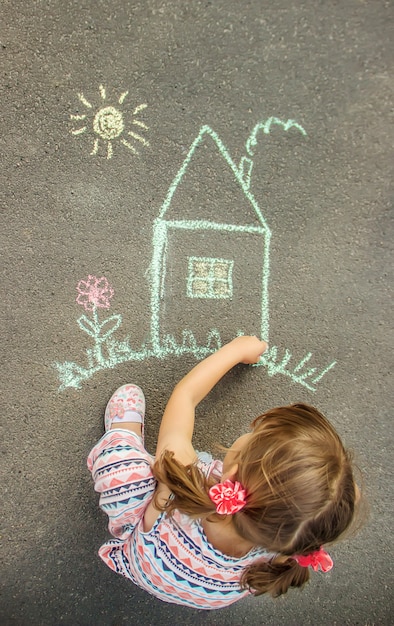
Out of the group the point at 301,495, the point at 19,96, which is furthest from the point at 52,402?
the point at 19,96

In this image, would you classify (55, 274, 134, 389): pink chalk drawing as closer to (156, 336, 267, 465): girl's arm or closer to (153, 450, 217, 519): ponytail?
(156, 336, 267, 465): girl's arm

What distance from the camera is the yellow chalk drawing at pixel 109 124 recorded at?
1863 millimetres

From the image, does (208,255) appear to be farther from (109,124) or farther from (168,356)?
(109,124)

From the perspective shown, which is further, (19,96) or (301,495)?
(19,96)

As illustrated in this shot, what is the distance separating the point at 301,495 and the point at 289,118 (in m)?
1.59

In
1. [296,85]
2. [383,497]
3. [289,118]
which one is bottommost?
[383,497]

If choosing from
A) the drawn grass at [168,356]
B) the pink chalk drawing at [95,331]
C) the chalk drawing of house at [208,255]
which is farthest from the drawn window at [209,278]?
the pink chalk drawing at [95,331]

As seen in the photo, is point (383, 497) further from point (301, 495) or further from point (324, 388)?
point (301, 495)

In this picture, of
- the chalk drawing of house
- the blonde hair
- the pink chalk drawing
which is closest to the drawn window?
the chalk drawing of house

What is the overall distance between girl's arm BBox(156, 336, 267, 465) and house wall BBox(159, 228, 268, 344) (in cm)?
11

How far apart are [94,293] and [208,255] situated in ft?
1.71

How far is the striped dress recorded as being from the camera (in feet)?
4.28

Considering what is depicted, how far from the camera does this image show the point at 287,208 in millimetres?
1934

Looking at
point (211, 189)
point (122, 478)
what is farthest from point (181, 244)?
point (122, 478)
